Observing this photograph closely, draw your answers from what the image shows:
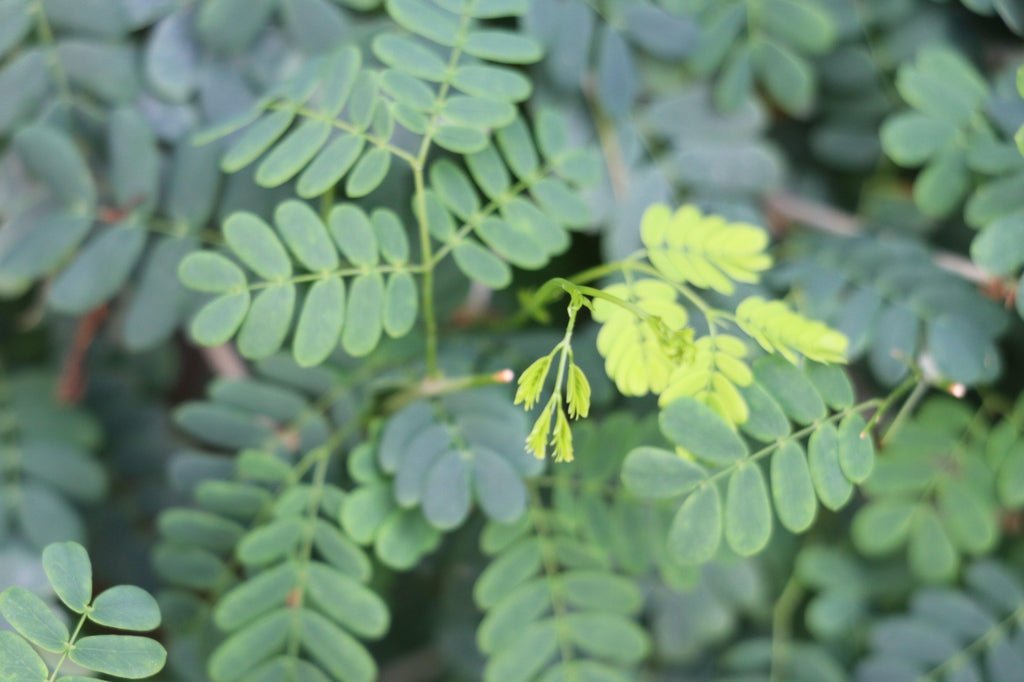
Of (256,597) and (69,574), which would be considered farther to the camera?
(256,597)

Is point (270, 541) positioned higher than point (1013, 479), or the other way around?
point (270, 541)

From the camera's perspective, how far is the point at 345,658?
101cm

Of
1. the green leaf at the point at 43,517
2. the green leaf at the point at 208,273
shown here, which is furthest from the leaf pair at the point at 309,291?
the green leaf at the point at 43,517

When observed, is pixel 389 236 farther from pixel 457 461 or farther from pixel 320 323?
pixel 457 461

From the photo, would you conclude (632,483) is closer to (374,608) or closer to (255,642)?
(374,608)

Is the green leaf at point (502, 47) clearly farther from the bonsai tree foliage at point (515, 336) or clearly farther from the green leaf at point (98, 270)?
the green leaf at point (98, 270)

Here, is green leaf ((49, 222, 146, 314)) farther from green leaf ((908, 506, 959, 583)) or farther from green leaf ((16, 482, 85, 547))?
green leaf ((908, 506, 959, 583))

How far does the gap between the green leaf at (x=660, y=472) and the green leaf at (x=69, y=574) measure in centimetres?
48

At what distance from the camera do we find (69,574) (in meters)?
0.78

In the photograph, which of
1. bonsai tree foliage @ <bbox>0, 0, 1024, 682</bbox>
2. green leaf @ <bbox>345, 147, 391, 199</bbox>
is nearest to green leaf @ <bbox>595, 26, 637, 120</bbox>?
bonsai tree foliage @ <bbox>0, 0, 1024, 682</bbox>

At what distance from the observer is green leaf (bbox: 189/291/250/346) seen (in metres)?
0.94

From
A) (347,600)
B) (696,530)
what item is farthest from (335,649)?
(696,530)

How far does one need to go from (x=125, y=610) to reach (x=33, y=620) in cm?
7

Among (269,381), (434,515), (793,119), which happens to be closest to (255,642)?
(434,515)
